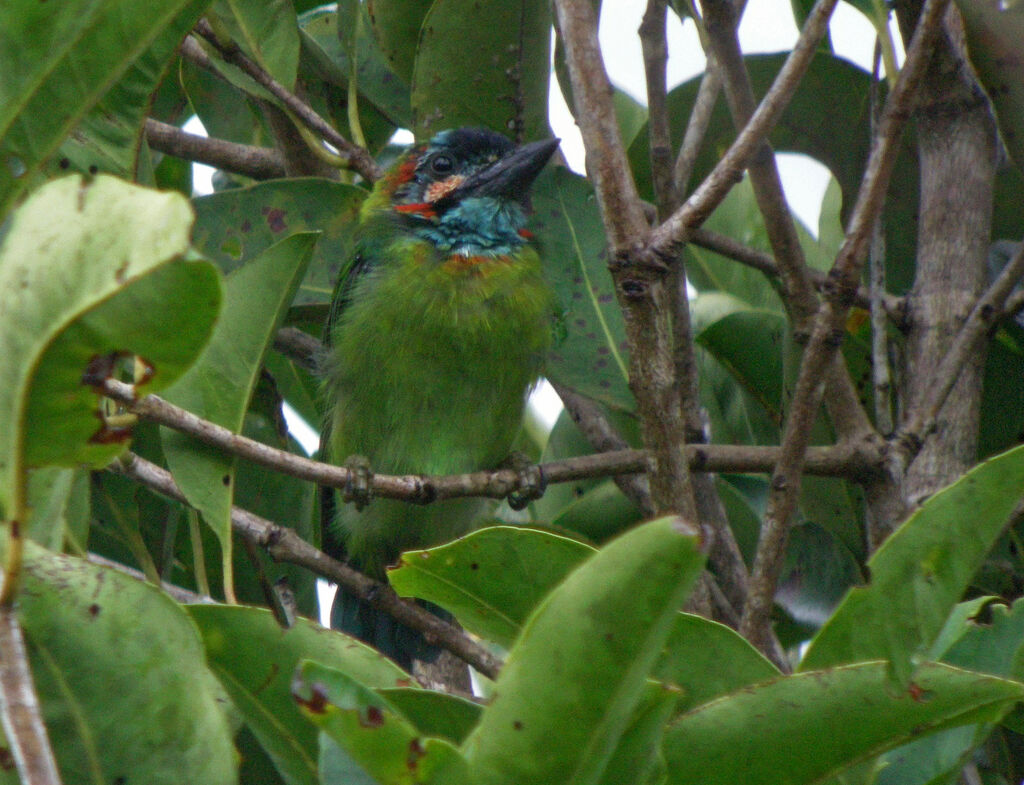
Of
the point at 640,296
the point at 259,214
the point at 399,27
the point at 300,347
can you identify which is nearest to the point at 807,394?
the point at 640,296

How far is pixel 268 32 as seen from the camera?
7.38ft

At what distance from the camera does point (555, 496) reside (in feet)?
8.87

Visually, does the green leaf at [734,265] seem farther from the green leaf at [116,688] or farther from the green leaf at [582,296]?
the green leaf at [116,688]

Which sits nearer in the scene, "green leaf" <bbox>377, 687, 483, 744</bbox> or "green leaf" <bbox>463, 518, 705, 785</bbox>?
"green leaf" <bbox>463, 518, 705, 785</bbox>

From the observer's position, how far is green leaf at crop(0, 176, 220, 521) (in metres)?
0.78

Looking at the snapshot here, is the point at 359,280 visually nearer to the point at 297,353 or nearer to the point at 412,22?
the point at 297,353

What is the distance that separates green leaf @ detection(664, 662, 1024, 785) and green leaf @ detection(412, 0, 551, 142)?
5.29 feet

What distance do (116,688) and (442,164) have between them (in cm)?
231

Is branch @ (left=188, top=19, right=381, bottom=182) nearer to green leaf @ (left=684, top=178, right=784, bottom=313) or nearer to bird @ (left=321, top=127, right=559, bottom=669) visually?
bird @ (left=321, top=127, right=559, bottom=669)

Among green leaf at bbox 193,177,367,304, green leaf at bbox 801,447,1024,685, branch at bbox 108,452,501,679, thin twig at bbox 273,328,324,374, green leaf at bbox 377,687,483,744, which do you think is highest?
green leaf at bbox 193,177,367,304

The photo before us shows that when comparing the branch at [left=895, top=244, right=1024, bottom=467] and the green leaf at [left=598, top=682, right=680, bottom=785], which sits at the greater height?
the branch at [left=895, top=244, right=1024, bottom=467]

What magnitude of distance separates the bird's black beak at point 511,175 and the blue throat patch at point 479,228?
3 centimetres

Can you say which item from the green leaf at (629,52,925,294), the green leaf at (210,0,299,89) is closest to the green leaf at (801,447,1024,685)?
the green leaf at (629,52,925,294)

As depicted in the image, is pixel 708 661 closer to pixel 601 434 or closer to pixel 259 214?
pixel 601 434
